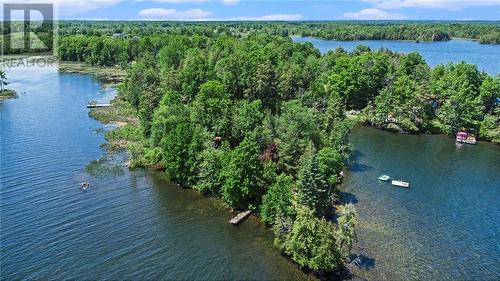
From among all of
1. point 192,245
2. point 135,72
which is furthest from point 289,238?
point 135,72

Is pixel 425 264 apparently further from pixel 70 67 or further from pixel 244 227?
pixel 70 67

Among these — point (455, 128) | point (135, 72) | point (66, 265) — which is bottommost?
point (66, 265)

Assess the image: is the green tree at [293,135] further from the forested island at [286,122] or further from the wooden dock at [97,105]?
the wooden dock at [97,105]

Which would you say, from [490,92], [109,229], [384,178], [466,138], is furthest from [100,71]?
[490,92]

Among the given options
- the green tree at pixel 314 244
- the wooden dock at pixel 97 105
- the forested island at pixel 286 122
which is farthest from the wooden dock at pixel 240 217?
the wooden dock at pixel 97 105

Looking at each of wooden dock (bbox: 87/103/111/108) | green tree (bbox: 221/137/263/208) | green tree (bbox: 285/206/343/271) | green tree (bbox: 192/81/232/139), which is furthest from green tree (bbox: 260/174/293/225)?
wooden dock (bbox: 87/103/111/108)

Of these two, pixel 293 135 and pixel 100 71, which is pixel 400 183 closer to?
pixel 293 135
